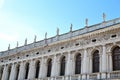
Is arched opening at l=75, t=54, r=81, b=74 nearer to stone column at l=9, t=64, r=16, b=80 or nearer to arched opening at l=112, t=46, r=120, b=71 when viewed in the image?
arched opening at l=112, t=46, r=120, b=71

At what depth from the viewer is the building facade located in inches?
899

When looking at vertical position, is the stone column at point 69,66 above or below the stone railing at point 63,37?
below

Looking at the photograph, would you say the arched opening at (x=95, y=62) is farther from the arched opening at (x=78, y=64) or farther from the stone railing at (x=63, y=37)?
the stone railing at (x=63, y=37)

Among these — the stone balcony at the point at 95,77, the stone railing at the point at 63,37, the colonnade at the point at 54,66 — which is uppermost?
the stone railing at the point at 63,37

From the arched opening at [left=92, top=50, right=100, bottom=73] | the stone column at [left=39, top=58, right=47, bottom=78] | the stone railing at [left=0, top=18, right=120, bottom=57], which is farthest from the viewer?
the stone column at [left=39, top=58, right=47, bottom=78]

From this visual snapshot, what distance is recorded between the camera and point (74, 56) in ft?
85.8

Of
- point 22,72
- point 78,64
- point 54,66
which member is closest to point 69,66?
point 78,64

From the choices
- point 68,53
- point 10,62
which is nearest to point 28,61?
point 10,62

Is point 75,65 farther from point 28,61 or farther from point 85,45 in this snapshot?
point 28,61

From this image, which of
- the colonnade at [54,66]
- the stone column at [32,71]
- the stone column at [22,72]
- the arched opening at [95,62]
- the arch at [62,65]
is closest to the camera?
the colonnade at [54,66]

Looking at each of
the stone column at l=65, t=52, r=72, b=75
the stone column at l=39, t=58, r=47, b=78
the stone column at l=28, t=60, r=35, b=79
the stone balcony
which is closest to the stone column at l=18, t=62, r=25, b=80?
the stone column at l=28, t=60, r=35, b=79

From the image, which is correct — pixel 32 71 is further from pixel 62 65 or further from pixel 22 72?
pixel 62 65

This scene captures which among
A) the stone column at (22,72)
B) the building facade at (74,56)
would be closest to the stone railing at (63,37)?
the building facade at (74,56)

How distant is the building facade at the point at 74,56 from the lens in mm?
22844
